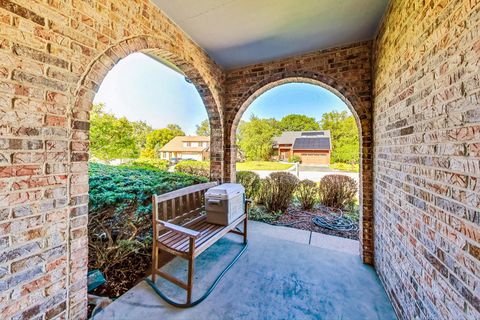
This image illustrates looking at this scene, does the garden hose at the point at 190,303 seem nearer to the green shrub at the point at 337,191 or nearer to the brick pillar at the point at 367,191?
the brick pillar at the point at 367,191

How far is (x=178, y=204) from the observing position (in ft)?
8.68

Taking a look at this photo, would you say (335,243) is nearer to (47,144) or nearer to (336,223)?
(336,223)

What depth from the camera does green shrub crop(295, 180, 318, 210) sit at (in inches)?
194

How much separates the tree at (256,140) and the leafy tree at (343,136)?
5.08 metres

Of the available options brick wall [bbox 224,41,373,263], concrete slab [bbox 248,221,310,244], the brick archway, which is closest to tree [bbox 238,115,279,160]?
brick wall [bbox 224,41,373,263]

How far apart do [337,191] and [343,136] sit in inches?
432

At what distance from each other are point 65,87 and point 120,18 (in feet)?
Result: 3.05

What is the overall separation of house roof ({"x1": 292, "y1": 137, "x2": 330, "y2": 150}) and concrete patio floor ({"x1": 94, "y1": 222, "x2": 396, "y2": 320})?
16106 millimetres

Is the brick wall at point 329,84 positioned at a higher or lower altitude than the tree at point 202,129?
Result: lower

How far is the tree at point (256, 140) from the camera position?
15.4 m

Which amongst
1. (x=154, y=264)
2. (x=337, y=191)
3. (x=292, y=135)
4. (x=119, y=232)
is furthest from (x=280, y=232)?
(x=292, y=135)

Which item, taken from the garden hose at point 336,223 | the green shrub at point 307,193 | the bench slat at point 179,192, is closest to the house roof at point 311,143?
the green shrub at point 307,193

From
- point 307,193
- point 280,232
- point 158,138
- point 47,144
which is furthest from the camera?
point 158,138

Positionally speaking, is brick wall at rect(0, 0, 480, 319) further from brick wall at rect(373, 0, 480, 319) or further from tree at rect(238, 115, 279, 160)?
tree at rect(238, 115, 279, 160)
